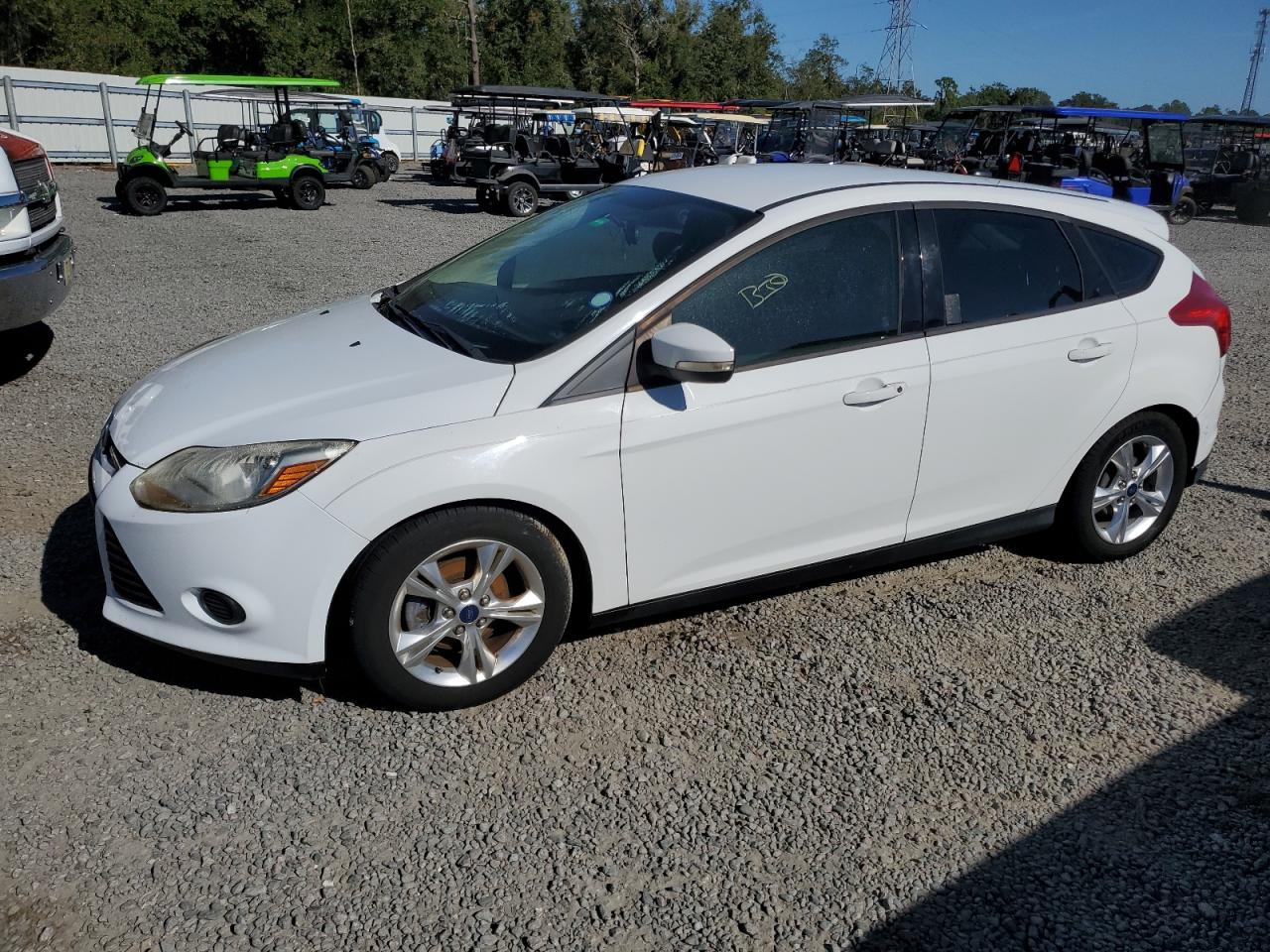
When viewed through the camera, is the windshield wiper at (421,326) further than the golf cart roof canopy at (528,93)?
No

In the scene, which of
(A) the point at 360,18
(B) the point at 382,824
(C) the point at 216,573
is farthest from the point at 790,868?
(A) the point at 360,18

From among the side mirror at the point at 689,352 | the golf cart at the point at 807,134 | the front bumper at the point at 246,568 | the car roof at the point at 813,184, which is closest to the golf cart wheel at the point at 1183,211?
the golf cart at the point at 807,134

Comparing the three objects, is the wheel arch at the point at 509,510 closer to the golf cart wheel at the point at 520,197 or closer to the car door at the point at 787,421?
the car door at the point at 787,421

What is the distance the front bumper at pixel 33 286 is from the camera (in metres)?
5.77

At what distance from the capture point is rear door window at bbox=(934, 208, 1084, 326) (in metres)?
3.69

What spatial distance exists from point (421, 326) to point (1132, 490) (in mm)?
3005

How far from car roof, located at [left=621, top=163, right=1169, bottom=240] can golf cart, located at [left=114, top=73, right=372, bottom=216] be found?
1401cm

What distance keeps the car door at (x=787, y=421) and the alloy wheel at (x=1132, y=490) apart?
1.13 metres

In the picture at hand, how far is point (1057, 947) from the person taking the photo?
2326 mm

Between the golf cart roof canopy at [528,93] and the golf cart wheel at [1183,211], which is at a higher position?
the golf cart roof canopy at [528,93]

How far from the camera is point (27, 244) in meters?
6.04

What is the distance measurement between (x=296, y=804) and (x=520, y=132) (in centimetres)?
1796

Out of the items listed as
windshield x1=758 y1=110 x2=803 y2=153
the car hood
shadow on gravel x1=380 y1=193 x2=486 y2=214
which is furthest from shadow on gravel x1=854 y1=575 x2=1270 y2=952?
windshield x1=758 y1=110 x2=803 y2=153

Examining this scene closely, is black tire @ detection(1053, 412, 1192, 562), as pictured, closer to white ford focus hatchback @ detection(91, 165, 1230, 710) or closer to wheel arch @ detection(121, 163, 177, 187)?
white ford focus hatchback @ detection(91, 165, 1230, 710)
